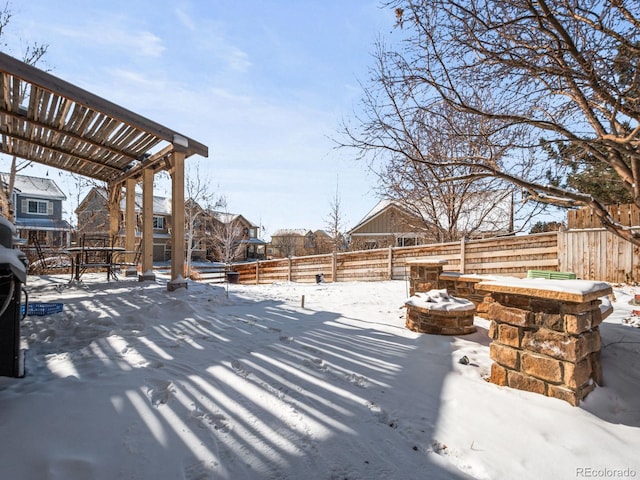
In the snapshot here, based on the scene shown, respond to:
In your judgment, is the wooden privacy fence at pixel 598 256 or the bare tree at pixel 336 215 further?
the bare tree at pixel 336 215

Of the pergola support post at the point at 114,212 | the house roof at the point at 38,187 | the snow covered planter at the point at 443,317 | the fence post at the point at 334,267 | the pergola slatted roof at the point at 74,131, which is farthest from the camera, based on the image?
the house roof at the point at 38,187

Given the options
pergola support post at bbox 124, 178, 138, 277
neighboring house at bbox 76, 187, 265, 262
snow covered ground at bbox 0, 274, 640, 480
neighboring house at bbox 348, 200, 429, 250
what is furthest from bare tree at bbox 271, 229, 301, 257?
snow covered ground at bbox 0, 274, 640, 480

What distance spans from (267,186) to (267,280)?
1185 centimetres

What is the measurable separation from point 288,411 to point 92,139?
6.16 metres

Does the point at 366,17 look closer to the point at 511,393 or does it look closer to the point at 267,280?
the point at 511,393

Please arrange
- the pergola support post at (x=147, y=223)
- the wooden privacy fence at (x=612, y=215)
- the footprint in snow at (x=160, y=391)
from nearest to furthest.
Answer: the footprint in snow at (x=160, y=391), the pergola support post at (x=147, y=223), the wooden privacy fence at (x=612, y=215)

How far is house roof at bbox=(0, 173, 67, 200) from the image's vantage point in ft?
68.0

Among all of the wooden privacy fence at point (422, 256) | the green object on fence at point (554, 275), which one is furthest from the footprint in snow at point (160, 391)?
the wooden privacy fence at point (422, 256)

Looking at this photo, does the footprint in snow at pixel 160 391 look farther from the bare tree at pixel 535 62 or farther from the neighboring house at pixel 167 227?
the neighboring house at pixel 167 227

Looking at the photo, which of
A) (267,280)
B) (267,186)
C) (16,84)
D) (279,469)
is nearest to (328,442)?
(279,469)

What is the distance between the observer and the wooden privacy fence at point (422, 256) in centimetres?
764

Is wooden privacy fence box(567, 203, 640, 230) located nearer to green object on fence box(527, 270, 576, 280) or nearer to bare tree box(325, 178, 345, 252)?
green object on fence box(527, 270, 576, 280)

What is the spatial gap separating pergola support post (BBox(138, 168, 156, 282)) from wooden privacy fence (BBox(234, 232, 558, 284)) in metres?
5.98

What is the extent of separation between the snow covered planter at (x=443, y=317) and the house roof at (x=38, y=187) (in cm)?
2604
